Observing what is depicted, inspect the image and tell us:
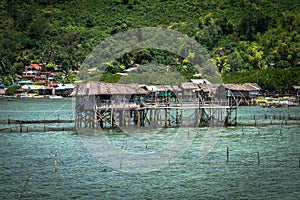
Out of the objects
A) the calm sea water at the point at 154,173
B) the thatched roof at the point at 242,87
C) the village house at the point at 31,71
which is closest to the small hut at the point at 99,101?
the calm sea water at the point at 154,173

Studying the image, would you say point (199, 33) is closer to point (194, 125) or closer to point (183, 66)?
point (183, 66)

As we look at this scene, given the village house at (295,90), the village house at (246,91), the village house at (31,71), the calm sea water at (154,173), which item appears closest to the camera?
the calm sea water at (154,173)

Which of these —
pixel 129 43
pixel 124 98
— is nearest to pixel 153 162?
pixel 124 98

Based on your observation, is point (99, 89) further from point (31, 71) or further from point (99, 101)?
point (31, 71)

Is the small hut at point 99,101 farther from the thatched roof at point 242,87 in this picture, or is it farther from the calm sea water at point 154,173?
the thatched roof at point 242,87

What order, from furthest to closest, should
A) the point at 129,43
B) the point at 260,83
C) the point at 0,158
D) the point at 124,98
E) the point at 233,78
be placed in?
the point at 129,43 < the point at 233,78 < the point at 260,83 < the point at 124,98 < the point at 0,158

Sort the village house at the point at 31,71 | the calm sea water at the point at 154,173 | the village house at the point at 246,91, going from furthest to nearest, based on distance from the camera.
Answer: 1. the village house at the point at 31,71
2. the village house at the point at 246,91
3. the calm sea water at the point at 154,173

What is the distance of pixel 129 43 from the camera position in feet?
638

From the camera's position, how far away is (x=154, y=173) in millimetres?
39125

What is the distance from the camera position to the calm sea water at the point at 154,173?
112ft

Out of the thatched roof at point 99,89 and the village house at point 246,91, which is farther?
the village house at point 246,91

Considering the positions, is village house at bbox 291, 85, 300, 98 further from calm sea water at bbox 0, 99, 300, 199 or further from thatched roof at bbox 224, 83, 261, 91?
calm sea water at bbox 0, 99, 300, 199

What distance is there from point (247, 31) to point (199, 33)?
14.0 meters

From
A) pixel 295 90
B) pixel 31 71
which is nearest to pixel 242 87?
pixel 295 90
